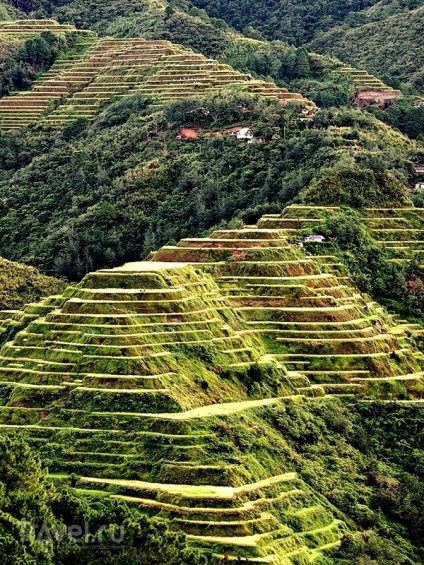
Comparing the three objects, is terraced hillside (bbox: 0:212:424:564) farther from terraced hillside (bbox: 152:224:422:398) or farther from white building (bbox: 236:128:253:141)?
white building (bbox: 236:128:253:141)

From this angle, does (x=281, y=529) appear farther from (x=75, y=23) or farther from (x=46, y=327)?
(x=75, y=23)

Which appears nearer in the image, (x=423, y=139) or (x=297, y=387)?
(x=297, y=387)

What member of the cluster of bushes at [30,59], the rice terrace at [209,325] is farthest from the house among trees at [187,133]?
the cluster of bushes at [30,59]

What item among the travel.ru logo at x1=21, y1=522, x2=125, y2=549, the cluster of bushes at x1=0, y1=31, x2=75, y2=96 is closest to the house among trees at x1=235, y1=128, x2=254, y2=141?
the cluster of bushes at x1=0, y1=31, x2=75, y2=96

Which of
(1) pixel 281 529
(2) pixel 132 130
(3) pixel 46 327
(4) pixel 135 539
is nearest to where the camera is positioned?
(4) pixel 135 539

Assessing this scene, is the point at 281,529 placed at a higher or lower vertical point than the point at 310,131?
higher

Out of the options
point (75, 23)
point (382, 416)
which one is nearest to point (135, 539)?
point (382, 416)
